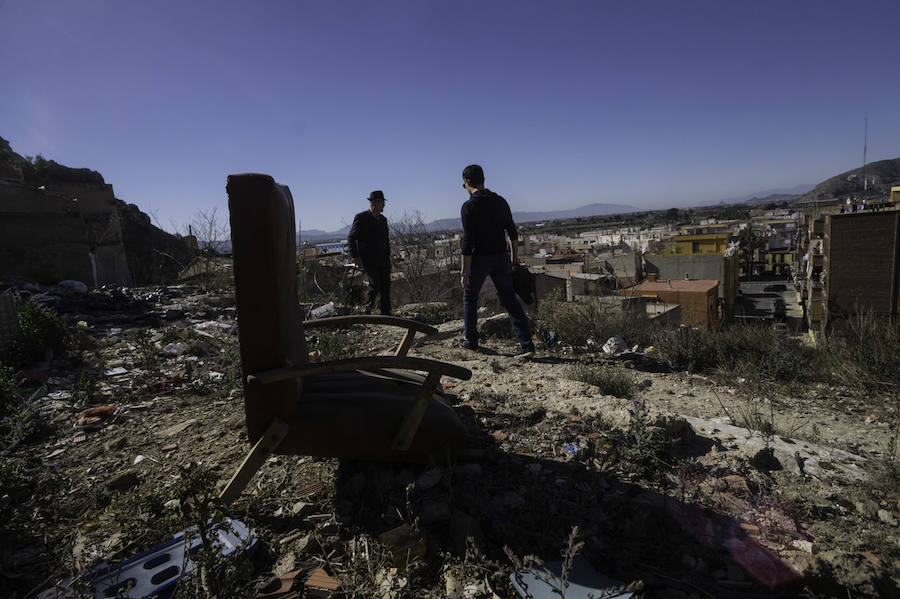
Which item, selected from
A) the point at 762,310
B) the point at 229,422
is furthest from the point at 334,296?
the point at 762,310

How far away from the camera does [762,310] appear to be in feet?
121

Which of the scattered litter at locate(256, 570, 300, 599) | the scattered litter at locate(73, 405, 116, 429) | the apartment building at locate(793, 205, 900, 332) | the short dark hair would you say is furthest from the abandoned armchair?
the apartment building at locate(793, 205, 900, 332)

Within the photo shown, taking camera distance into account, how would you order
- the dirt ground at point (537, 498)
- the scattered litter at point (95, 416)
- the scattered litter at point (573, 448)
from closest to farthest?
the dirt ground at point (537, 498) → the scattered litter at point (573, 448) → the scattered litter at point (95, 416)

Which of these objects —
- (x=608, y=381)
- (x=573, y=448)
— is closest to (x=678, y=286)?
(x=608, y=381)

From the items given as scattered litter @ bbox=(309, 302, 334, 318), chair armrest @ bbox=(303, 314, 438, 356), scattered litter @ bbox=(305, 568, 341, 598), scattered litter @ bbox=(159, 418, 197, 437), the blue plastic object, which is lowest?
scattered litter @ bbox=(305, 568, 341, 598)

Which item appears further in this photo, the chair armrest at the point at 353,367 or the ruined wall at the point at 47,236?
the ruined wall at the point at 47,236

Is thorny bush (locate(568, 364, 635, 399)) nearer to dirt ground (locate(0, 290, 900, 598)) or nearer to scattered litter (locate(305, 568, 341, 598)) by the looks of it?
dirt ground (locate(0, 290, 900, 598))

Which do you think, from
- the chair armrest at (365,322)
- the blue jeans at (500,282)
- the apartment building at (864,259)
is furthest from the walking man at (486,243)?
the apartment building at (864,259)

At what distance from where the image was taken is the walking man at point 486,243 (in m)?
4.24

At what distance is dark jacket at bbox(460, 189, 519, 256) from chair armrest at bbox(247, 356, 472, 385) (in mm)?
2497

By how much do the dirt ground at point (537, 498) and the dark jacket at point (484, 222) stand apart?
1.53 m

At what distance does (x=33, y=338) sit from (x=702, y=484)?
6.12m

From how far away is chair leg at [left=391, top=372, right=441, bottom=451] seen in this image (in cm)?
192

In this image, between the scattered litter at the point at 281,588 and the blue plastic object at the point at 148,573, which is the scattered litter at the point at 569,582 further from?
the blue plastic object at the point at 148,573
